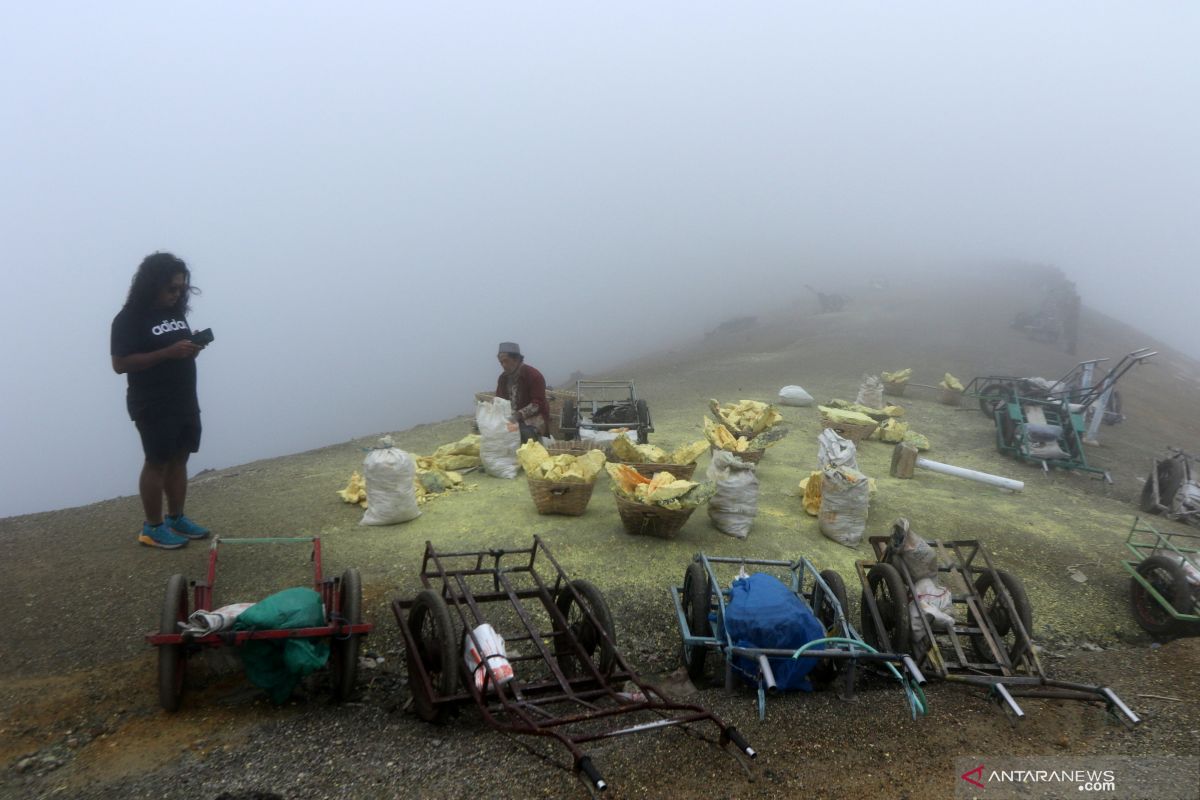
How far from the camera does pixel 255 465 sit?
891 cm

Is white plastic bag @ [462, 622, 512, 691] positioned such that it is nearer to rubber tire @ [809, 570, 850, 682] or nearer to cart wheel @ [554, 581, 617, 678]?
cart wheel @ [554, 581, 617, 678]

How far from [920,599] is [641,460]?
3.25 meters

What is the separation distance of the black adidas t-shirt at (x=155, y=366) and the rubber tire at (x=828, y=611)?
469 cm

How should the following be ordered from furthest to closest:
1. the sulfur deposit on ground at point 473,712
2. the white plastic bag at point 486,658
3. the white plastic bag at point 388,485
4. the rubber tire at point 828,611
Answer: the white plastic bag at point 388,485 → the rubber tire at point 828,611 → the white plastic bag at point 486,658 → the sulfur deposit on ground at point 473,712

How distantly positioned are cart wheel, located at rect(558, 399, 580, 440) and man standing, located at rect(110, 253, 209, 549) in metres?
4.08

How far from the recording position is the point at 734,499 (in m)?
5.91

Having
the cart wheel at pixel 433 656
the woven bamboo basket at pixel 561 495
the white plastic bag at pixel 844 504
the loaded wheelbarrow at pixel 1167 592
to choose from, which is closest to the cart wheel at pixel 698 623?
the cart wheel at pixel 433 656

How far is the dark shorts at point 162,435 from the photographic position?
4797 mm

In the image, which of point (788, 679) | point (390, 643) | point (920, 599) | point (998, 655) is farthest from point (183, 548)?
point (998, 655)

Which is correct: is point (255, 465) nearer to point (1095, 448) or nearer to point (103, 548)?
point (103, 548)

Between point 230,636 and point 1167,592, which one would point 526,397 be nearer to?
point 230,636

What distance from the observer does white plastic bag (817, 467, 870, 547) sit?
19.5ft

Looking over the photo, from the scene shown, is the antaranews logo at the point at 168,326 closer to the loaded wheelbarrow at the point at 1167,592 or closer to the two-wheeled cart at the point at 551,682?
the two-wheeled cart at the point at 551,682

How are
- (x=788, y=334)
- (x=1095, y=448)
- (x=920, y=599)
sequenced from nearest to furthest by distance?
(x=920, y=599) → (x=1095, y=448) → (x=788, y=334)
